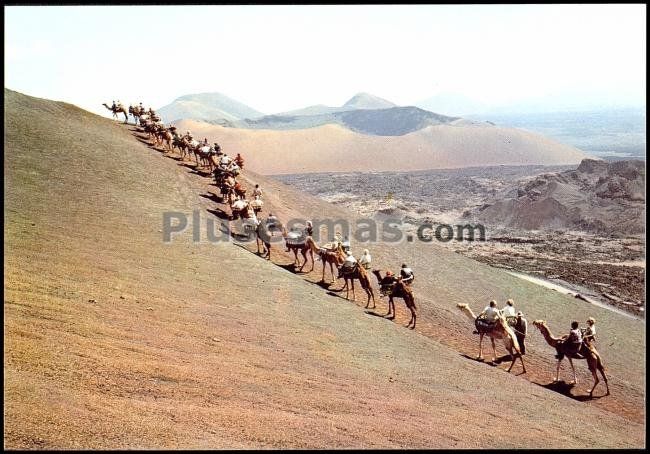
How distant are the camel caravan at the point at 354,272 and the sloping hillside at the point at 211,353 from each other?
2.69 ft

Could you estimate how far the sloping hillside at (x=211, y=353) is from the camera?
24.8 ft

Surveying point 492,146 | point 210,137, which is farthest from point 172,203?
point 492,146

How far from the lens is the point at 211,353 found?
33.7 ft

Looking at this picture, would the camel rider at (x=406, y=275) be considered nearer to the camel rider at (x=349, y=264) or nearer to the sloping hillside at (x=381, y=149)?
the camel rider at (x=349, y=264)

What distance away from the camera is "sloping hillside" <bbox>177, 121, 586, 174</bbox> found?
120562 millimetres

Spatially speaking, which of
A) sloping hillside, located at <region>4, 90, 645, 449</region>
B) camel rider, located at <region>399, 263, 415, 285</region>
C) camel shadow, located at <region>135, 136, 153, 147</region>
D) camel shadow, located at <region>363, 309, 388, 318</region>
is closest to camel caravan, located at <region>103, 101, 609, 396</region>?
camel rider, located at <region>399, 263, 415, 285</region>

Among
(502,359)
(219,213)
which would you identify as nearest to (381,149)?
(219,213)

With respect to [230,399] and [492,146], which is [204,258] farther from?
[492,146]

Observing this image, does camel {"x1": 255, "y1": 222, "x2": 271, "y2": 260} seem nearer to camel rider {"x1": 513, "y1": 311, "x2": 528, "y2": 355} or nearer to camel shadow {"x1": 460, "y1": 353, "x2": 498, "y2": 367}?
camel shadow {"x1": 460, "y1": 353, "x2": 498, "y2": 367}

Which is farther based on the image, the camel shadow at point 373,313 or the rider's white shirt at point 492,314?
the camel shadow at point 373,313

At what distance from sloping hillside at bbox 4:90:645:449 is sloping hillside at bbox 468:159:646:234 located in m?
33.6

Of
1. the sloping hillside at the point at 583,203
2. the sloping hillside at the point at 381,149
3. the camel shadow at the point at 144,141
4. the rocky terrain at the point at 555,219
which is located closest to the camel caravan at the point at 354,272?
the camel shadow at the point at 144,141

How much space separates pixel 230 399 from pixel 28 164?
17.5m

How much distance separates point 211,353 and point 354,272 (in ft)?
25.6
